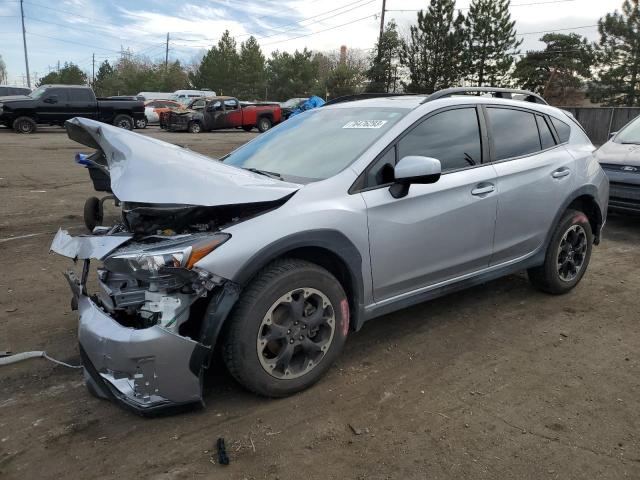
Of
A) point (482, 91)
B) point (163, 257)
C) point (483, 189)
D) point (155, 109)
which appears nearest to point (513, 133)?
point (482, 91)

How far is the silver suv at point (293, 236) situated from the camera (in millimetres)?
2549

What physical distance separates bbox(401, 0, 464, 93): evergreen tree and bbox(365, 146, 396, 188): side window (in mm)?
43671

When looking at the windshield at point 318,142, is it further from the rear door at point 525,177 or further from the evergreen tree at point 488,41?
the evergreen tree at point 488,41

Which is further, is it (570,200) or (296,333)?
(570,200)

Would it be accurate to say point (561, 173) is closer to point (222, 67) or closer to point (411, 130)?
point (411, 130)

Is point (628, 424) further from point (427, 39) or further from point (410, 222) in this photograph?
point (427, 39)

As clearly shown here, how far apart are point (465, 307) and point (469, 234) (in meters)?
0.94

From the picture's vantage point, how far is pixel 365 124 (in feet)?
11.7

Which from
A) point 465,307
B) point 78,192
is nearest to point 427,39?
point 78,192

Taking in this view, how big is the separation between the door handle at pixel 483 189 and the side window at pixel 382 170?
2.40 feet

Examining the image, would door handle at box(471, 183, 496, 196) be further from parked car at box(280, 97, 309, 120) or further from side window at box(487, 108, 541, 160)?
parked car at box(280, 97, 309, 120)

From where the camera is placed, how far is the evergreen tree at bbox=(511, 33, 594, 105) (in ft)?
147

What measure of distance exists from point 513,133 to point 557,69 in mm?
49225

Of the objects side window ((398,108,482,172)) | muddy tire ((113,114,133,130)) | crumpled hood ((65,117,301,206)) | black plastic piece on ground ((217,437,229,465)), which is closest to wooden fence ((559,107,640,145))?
muddy tire ((113,114,133,130))
